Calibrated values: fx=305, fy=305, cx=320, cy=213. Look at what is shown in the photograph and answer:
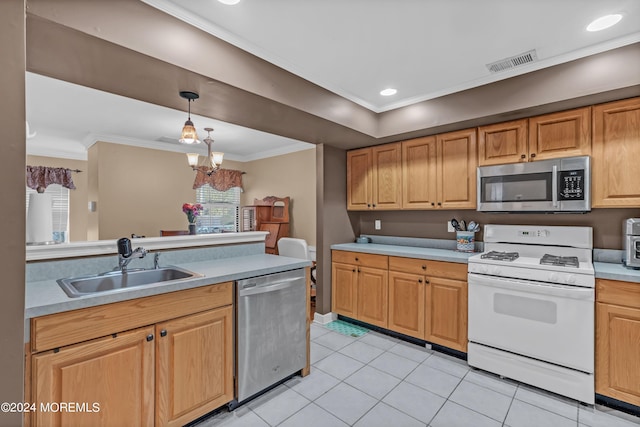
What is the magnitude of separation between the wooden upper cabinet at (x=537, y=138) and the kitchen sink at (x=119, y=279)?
2695 millimetres

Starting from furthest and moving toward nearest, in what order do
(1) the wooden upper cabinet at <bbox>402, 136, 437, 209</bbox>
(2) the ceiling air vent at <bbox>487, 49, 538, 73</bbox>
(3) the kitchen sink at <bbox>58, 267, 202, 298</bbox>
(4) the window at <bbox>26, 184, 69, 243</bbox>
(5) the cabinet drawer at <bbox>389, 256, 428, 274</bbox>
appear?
(4) the window at <bbox>26, 184, 69, 243</bbox>, (1) the wooden upper cabinet at <bbox>402, 136, 437, 209</bbox>, (5) the cabinet drawer at <bbox>389, 256, 428, 274</bbox>, (2) the ceiling air vent at <bbox>487, 49, 538, 73</bbox>, (3) the kitchen sink at <bbox>58, 267, 202, 298</bbox>

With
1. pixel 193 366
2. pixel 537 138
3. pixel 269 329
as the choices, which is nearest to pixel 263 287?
pixel 269 329

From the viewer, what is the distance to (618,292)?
204 centimetres

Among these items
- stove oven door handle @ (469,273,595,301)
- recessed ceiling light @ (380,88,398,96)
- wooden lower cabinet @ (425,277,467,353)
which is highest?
recessed ceiling light @ (380,88,398,96)

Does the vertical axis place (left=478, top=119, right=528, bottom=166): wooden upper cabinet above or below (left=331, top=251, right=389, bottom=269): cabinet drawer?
above

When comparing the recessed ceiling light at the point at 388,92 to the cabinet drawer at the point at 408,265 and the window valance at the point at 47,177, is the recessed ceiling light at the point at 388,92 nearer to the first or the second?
the cabinet drawer at the point at 408,265

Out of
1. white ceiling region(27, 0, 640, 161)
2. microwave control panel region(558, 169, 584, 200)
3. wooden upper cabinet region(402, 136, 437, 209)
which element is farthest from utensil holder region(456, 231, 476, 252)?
white ceiling region(27, 0, 640, 161)

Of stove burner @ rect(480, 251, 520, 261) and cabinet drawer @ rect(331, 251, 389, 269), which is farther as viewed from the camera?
cabinet drawer @ rect(331, 251, 389, 269)

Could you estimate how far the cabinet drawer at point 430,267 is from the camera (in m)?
2.72

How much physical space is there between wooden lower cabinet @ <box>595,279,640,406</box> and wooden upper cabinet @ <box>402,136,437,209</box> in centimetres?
152

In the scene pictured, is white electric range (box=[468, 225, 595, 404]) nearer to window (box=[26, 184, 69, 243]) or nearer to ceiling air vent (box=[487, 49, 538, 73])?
ceiling air vent (box=[487, 49, 538, 73])

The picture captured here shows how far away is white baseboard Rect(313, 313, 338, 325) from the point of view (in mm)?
3664

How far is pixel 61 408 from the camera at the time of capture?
4.50 ft

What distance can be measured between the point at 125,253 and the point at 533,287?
2.85 meters
